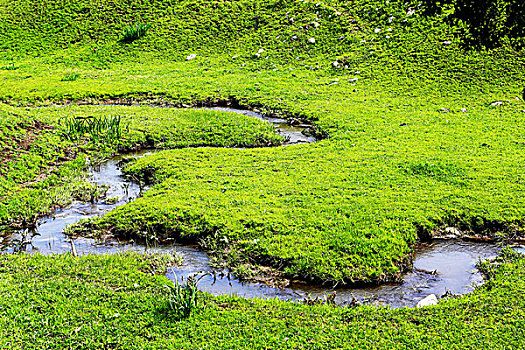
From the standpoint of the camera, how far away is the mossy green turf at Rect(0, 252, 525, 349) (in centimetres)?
891

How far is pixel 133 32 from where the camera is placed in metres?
37.8

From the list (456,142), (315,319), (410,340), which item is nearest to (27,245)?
(315,319)

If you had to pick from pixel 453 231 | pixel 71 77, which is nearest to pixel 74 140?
pixel 71 77

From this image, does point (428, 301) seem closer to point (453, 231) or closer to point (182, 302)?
point (453, 231)

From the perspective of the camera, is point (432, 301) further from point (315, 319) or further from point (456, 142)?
point (456, 142)

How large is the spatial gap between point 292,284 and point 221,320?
2465 mm

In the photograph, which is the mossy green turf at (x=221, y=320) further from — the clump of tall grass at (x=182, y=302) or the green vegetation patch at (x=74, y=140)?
the green vegetation patch at (x=74, y=140)

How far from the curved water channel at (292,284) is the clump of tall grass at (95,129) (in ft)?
19.3

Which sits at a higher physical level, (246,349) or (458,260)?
(246,349)

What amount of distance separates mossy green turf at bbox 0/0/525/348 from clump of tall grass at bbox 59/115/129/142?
3.07 ft

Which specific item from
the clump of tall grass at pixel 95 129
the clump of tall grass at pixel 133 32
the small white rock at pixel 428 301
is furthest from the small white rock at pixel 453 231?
the clump of tall grass at pixel 133 32

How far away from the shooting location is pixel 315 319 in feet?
31.8

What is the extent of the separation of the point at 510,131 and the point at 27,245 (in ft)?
63.3

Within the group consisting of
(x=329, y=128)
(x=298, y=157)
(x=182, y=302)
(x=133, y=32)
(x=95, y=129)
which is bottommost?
(x=329, y=128)
